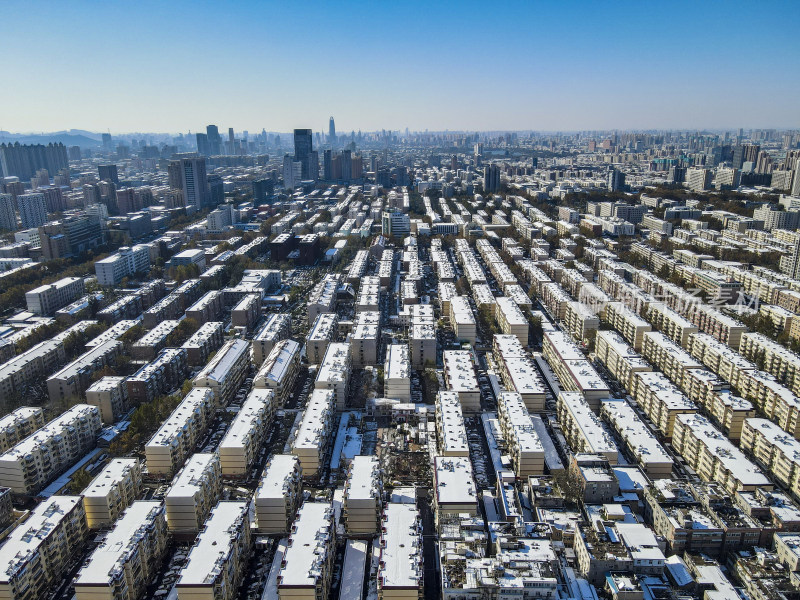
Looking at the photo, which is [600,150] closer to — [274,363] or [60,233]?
[60,233]

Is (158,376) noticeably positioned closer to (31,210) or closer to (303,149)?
(31,210)

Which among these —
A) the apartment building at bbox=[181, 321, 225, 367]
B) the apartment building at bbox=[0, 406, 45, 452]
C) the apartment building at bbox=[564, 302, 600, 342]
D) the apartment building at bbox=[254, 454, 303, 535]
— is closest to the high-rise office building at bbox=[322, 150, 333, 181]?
the apartment building at bbox=[181, 321, 225, 367]

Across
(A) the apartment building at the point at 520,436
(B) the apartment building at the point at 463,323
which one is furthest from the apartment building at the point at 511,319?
(A) the apartment building at the point at 520,436

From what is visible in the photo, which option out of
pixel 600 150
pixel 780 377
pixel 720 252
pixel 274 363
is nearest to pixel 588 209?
pixel 720 252

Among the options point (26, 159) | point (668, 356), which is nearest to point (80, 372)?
point (668, 356)

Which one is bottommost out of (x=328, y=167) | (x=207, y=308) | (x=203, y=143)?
(x=207, y=308)

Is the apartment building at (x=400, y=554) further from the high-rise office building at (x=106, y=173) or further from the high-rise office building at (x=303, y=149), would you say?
the high-rise office building at (x=303, y=149)
